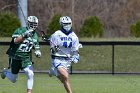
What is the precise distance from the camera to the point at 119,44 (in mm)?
32312

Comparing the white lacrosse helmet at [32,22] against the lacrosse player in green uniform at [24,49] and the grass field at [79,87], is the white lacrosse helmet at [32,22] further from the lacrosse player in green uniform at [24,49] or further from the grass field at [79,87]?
the grass field at [79,87]

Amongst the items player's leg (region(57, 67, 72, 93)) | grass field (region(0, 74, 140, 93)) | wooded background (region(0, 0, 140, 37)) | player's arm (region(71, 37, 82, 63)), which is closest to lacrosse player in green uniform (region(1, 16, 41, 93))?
player's leg (region(57, 67, 72, 93))

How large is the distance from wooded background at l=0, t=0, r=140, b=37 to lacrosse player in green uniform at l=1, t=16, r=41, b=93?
3406cm

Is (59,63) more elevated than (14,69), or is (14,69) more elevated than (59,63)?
(59,63)

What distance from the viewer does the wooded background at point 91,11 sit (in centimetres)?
5306

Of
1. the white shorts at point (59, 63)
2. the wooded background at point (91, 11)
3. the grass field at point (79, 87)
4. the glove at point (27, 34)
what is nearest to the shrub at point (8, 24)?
the wooded background at point (91, 11)

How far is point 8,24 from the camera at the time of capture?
40875 millimetres

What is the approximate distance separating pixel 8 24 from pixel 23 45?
2341 centimetres

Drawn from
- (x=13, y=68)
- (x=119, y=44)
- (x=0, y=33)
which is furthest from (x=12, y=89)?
(x=0, y=33)

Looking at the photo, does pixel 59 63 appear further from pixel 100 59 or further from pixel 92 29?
pixel 92 29

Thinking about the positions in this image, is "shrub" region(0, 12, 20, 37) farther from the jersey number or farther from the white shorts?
the jersey number

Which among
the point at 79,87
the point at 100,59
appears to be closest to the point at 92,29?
the point at 100,59

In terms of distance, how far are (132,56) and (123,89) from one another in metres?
13.0

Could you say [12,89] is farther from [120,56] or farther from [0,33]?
[0,33]
